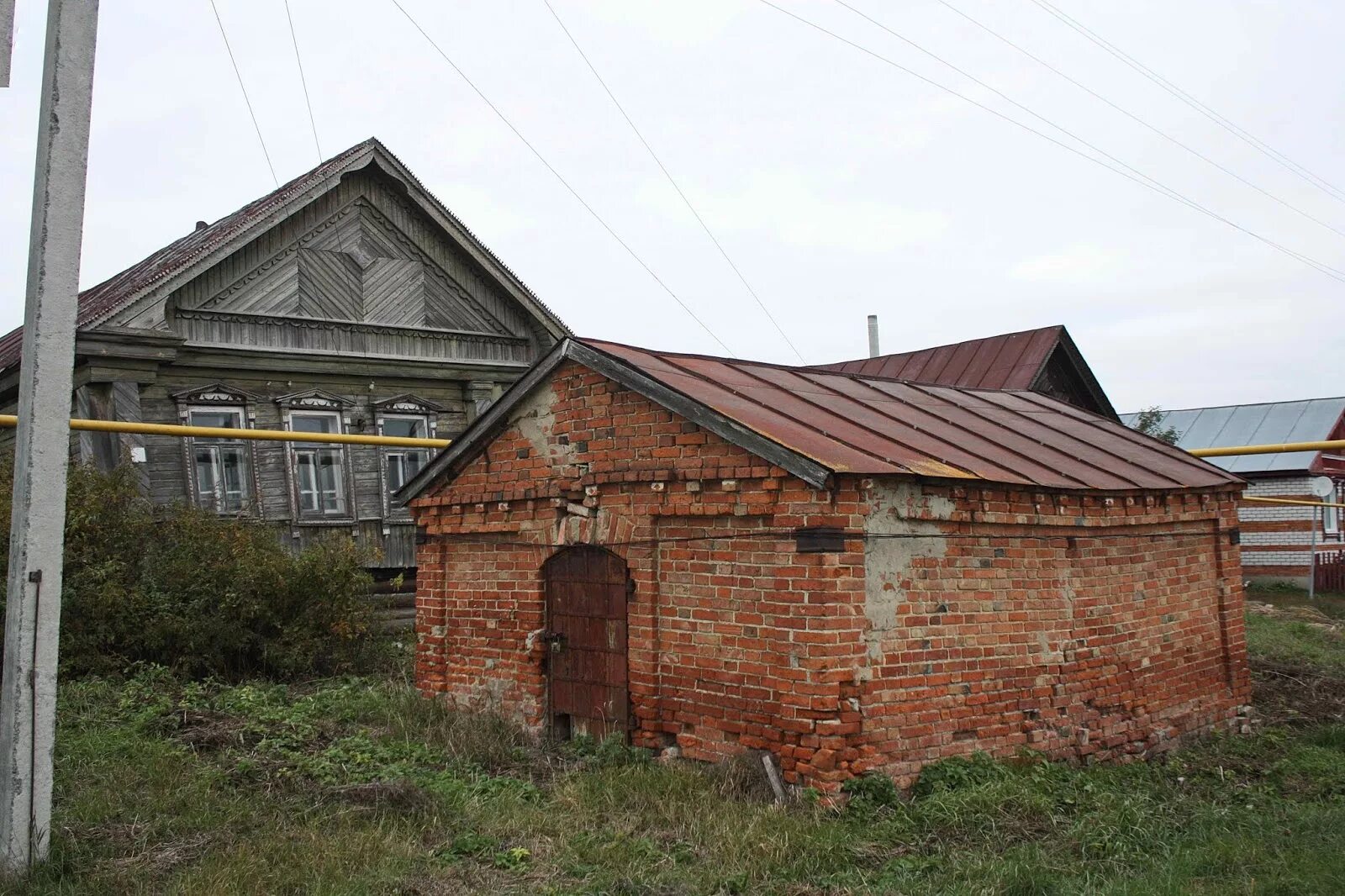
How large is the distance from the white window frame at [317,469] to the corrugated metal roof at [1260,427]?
20232 mm

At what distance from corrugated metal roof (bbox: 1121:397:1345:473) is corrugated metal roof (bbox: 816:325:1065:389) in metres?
10.8

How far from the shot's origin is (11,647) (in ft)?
17.7

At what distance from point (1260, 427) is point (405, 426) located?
22.2 m

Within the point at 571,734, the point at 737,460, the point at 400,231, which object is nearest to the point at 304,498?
the point at 400,231

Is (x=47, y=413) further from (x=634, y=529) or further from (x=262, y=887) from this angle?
(x=634, y=529)

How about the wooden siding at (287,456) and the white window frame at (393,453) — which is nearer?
the wooden siding at (287,456)

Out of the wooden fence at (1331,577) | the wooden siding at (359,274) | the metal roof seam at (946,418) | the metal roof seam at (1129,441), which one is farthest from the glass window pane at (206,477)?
the wooden fence at (1331,577)

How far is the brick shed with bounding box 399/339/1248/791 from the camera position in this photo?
22.2 ft

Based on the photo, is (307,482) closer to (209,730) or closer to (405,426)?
(405,426)

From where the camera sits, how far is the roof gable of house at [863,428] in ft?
23.0

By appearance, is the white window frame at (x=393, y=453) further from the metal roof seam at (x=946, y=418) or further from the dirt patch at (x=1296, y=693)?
the dirt patch at (x=1296, y=693)

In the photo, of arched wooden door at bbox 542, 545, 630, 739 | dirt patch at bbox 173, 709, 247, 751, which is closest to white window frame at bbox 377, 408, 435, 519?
dirt patch at bbox 173, 709, 247, 751

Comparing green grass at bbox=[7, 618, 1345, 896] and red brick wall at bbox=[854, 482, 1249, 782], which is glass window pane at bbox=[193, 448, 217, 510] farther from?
red brick wall at bbox=[854, 482, 1249, 782]

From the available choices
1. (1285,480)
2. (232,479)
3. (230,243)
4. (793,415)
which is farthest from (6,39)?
(1285,480)
